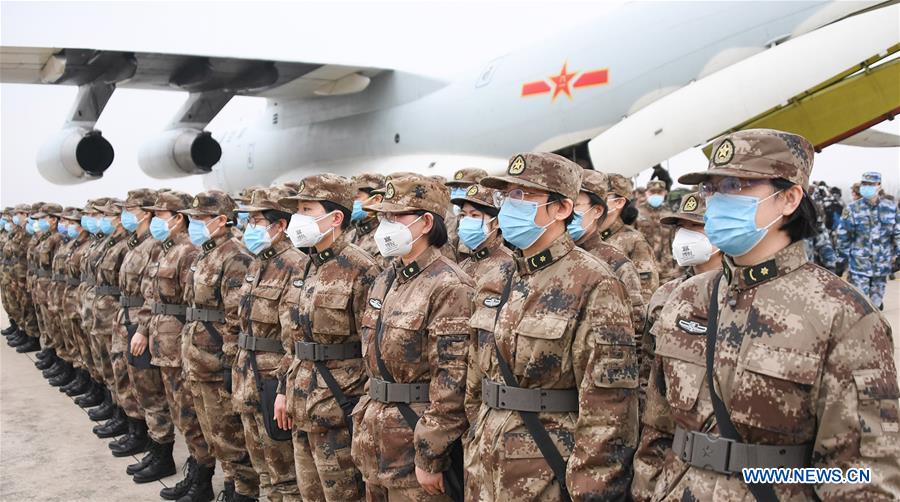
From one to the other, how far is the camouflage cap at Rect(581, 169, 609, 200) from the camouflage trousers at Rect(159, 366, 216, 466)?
285 cm

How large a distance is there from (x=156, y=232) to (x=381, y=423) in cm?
331

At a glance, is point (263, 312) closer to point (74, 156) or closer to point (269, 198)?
point (269, 198)

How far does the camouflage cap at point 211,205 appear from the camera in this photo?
509 centimetres

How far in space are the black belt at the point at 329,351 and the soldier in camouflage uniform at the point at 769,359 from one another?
5.98 ft

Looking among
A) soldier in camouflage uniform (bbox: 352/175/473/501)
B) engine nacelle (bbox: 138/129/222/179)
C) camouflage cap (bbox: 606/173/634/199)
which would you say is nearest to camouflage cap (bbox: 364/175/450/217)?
soldier in camouflage uniform (bbox: 352/175/473/501)

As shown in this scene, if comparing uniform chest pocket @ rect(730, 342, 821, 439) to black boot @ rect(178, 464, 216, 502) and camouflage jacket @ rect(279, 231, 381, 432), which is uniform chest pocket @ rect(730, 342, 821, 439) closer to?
camouflage jacket @ rect(279, 231, 381, 432)

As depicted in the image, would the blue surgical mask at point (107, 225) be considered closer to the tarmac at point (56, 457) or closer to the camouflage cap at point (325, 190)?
the tarmac at point (56, 457)

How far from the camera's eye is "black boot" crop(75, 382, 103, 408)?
7.73 meters

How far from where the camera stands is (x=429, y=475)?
2.88 metres

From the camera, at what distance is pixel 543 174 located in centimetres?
265

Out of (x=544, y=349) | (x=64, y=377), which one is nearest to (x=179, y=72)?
(x=64, y=377)

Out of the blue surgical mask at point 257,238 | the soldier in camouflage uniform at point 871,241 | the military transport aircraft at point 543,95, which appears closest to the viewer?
the blue surgical mask at point 257,238

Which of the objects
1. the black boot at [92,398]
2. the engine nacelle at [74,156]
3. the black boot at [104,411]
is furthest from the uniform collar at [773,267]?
the engine nacelle at [74,156]

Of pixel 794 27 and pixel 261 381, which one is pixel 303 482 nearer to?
pixel 261 381
